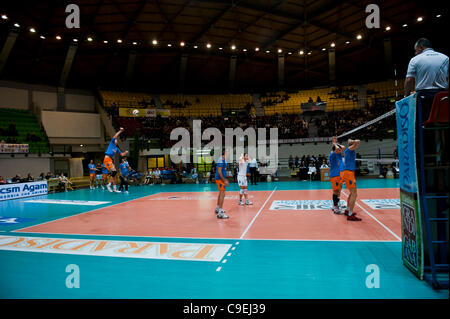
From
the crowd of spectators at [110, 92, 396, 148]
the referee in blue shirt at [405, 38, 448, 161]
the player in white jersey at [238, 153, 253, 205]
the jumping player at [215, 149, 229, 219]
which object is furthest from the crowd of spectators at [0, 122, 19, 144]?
the referee in blue shirt at [405, 38, 448, 161]

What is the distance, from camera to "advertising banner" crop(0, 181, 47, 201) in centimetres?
1347

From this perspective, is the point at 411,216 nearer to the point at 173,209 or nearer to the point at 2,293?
the point at 2,293

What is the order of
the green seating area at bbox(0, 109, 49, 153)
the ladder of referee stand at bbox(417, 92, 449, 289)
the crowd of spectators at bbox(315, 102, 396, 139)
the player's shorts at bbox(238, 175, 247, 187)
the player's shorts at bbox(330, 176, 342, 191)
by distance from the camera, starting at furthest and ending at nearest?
the crowd of spectators at bbox(315, 102, 396, 139)
the green seating area at bbox(0, 109, 49, 153)
the player's shorts at bbox(238, 175, 247, 187)
the player's shorts at bbox(330, 176, 342, 191)
the ladder of referee stand at bbox(417, 92, 449, 289)

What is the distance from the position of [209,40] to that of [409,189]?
88.4ft

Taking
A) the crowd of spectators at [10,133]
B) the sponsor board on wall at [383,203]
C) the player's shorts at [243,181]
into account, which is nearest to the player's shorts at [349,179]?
the sponsor board on wall at [383,203]

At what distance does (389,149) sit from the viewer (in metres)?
21.2

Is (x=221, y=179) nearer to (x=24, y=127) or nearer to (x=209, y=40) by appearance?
(x=209, y=40)

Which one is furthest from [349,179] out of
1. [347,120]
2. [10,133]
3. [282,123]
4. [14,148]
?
[10,133]

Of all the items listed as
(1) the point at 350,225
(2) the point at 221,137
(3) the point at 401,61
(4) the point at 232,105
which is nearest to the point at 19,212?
(1) the point at 350,225

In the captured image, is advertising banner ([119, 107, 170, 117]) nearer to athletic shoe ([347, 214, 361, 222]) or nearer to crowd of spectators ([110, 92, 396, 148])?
crowd of spectators ([110, 92, 396, 148])

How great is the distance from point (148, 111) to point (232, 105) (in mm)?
10192

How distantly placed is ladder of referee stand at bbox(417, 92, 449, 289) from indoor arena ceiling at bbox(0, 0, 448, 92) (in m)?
21.9

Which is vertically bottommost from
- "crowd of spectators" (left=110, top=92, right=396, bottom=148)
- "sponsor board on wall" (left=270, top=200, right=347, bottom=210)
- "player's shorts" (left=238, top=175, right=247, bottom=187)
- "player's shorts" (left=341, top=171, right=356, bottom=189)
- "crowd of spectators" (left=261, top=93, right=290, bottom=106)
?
"sponsor board on wall" (left=270, top=200, right=347, bottom=210)

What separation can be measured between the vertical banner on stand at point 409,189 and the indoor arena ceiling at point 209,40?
70.5 feet
